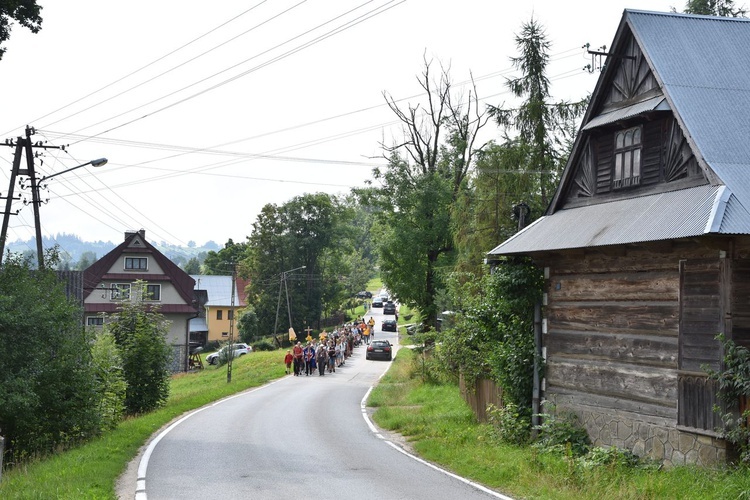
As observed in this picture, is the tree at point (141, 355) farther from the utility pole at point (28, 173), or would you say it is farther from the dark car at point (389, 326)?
the dark car at point (389, 326)

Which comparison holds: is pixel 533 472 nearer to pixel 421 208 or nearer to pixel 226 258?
pixel 421 208

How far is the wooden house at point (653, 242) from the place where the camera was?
12.2m

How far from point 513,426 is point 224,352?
168ft

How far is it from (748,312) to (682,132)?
343 cm

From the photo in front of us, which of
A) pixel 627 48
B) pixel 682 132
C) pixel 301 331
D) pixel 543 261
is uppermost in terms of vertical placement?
pixel 627 48

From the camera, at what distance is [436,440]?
A: 712 inches

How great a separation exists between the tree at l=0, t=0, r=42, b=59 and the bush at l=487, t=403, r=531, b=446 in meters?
13.1

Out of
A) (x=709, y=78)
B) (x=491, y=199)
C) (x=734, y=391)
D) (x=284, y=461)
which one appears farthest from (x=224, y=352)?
(x=734, y=391)

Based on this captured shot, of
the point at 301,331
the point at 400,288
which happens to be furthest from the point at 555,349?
the point at 301,331

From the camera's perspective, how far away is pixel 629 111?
15125 millimetres

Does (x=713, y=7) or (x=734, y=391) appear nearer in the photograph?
(x=734, y=391)

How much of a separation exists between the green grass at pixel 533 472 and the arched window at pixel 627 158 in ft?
17.5

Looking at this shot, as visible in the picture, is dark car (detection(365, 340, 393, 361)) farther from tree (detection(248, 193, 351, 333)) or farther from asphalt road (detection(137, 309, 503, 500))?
asphalt road (detection(137, 309, 503, 500))

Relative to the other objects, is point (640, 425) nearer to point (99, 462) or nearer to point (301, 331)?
point (99, 462)
